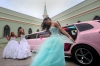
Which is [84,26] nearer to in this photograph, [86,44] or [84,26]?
[84,26]

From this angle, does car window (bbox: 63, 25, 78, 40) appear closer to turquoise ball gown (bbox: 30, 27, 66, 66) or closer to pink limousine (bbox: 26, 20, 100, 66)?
pink limousine (bbox: 26, 20, 100, 66)

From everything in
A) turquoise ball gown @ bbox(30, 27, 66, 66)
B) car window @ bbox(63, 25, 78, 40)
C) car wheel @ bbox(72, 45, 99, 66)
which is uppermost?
car window @ bbox(63, 25, 78, 40)

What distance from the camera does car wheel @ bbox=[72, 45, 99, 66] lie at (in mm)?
2445

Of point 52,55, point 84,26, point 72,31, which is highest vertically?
point 84,26

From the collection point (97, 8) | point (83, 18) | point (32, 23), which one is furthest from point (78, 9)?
point (32, 23)

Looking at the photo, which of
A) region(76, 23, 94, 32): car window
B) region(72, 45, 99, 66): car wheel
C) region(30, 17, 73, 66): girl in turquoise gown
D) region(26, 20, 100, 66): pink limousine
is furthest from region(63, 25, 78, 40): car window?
region(30, 17, 73, 66): girl in turquoise gown

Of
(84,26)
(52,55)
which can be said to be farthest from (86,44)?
(52,55)

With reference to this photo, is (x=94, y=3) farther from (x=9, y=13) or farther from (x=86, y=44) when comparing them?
(x=9, y=13)

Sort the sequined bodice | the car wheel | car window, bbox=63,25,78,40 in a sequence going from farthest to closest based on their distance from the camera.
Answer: car window, bbox=63,25,78,40 → the car wheel → the sequined bodice

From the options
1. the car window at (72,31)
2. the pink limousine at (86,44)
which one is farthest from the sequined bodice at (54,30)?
the car window at (72,31)

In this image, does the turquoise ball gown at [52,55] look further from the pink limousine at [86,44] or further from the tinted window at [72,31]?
the tinted window at [72,31]

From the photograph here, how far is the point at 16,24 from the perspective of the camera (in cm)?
1470

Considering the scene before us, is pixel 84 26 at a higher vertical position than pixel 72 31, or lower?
higher

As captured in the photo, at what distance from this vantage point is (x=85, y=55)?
268 centimetres
